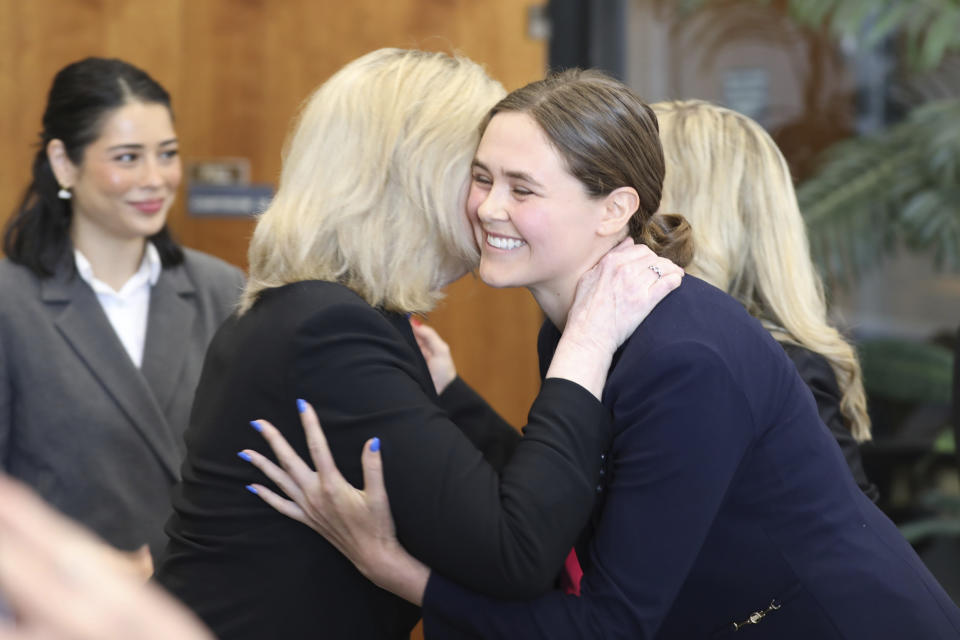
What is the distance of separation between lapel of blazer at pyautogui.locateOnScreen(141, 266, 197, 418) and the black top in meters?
0.82

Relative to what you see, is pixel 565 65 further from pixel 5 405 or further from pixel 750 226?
pixel 5 405

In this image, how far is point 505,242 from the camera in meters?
1.58

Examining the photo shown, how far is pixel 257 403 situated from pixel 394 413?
0.22 meters

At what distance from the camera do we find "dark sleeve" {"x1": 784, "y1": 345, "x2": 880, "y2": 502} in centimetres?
188

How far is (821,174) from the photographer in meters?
3.41

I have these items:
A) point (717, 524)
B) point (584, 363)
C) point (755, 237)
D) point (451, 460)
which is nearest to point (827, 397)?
point (755, 237)

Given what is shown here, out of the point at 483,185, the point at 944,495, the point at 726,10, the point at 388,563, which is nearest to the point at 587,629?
the point at 388,563

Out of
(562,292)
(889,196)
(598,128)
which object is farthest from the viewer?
(889,196)

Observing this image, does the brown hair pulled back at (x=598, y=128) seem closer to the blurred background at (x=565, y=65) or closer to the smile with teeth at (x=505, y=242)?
the smile with teeth at (x=505, y=242)

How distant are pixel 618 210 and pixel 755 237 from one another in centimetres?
55

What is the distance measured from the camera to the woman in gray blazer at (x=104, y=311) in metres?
2.19

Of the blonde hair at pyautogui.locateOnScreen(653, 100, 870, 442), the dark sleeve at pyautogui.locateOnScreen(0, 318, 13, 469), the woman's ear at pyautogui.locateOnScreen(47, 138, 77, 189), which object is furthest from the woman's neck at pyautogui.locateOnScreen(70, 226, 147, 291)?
the blonde hair at pyautogui.locateOnScreen(653, 100, 870, 442)

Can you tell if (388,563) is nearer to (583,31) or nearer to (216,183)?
(216,183)

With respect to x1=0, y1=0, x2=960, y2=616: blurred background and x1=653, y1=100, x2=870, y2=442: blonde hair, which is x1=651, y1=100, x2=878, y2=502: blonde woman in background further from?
x1=0, y1=0, x2=960, y2=616: blurred background
